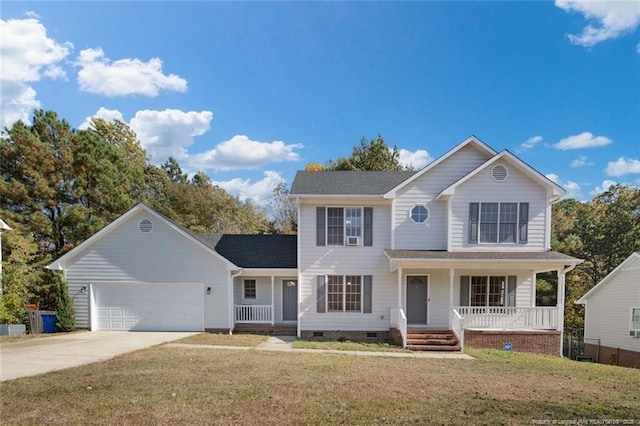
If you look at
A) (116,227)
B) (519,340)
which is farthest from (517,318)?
(116,227)

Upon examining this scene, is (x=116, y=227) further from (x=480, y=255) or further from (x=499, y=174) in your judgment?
(x=499, y=174)

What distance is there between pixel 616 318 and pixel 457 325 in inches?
406

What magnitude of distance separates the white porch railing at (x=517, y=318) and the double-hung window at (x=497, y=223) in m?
2.65

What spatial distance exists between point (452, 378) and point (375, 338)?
21.1 ft

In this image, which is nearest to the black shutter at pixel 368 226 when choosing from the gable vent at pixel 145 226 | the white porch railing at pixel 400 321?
the white porch railing at pixel 400 321

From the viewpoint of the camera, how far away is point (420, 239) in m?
14.5

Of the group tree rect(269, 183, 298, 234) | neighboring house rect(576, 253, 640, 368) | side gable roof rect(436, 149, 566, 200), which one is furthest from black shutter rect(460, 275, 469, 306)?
tree rect(269, 183, 298, 234)

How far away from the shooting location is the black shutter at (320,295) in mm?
14625

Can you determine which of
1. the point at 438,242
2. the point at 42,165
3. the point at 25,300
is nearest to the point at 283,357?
the point at 438,242

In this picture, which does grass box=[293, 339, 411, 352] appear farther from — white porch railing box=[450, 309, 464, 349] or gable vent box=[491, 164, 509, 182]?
gable vent box=[491, 164, 509, 182]

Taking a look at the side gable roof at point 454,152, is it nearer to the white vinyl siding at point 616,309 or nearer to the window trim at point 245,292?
the window trim at point 245,292

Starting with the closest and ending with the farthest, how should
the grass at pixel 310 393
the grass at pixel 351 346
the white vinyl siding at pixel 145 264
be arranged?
the grass at pixel 310 393, the grass at pixel 351 346, the white vinyl siding at pixel 145 264

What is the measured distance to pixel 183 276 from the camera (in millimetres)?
15008

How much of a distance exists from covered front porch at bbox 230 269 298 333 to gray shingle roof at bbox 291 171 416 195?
373 cm
